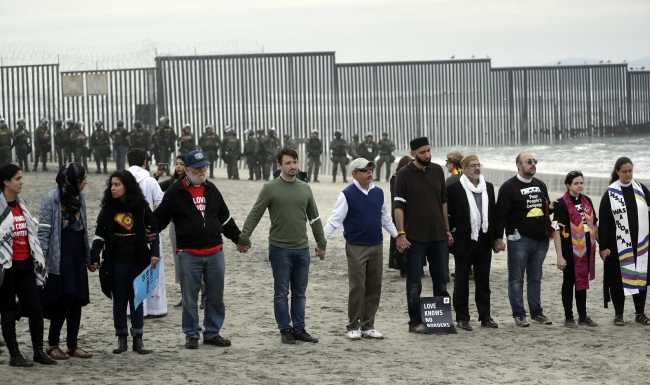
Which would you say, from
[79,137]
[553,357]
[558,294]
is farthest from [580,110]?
[553,357]

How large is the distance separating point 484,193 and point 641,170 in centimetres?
2400

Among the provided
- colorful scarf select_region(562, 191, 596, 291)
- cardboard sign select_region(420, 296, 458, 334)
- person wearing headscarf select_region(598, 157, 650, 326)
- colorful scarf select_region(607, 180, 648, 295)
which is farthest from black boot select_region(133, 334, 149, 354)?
colorful scarf select_region(607, 180, 648, 295)

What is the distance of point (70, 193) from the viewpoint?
7.36 m

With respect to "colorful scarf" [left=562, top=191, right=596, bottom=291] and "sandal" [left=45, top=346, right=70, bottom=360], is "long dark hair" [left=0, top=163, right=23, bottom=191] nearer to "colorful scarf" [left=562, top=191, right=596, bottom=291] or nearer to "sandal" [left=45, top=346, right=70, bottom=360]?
"sandal" [left=45, top=346, right=70, bottom=360]

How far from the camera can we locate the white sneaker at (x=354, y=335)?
8.18 m

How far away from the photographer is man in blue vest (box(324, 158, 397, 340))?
8203 millimetres

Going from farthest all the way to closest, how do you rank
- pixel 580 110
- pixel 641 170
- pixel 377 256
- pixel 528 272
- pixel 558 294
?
pixel 580 110
pixel 641 170
pixel 558 294
pixel 528 272
pixel 377 256

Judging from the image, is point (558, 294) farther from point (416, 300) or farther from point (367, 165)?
point (367, 165)

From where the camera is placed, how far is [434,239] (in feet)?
27.7

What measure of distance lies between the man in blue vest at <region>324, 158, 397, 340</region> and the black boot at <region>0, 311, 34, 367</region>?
256 cm

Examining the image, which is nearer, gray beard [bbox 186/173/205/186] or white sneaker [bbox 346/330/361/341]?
gray beard [bbox 186/173/205/186]

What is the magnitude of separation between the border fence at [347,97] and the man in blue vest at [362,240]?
2260 centimetres

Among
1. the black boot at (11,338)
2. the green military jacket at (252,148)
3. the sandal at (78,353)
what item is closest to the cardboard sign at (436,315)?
the sandal at (78,353)

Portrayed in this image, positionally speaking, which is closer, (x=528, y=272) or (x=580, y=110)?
(x=528, y=272)
